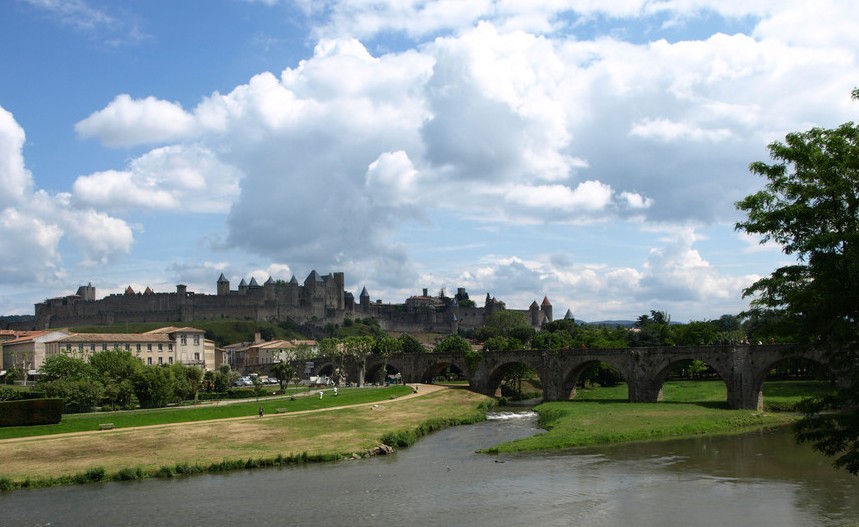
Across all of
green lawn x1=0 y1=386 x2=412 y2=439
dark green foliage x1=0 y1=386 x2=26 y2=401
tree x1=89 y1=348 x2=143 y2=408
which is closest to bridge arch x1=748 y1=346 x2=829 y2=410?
green lawn x1=0 y1=386 x2=412 y2=439

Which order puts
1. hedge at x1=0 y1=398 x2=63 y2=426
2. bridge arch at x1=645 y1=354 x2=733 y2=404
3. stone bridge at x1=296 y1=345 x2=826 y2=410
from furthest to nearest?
1. bridge arch at x1=645 y1=354 x2=733 y2=404
2. stone bridge at x1=296 y1=345 x2=826 y2=410
3. hedge at x1=0 y1=398 x2=63 y2=426

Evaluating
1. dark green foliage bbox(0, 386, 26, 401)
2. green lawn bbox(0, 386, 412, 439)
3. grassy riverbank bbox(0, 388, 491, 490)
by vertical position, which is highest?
dark green foliage bbox(0, 386, 26, 401)

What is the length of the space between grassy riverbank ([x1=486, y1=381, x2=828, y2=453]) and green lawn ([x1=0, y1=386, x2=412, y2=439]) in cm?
1725

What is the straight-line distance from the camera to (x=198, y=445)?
136 feet

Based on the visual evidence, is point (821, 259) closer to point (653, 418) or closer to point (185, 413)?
point (653, 418)

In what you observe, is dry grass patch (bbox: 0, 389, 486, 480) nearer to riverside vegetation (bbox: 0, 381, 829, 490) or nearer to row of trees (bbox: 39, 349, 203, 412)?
riverside vegetation (bbox: 0, 381, 829, 490)

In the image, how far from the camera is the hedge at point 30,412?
142 ft

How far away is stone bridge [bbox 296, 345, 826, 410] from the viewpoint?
60938 mm

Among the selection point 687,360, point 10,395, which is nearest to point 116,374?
point 10,395

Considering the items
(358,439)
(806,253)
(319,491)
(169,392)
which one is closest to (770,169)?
(806,253)

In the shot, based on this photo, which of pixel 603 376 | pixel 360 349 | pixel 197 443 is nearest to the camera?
pixel 197 443

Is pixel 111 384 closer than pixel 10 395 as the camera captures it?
No

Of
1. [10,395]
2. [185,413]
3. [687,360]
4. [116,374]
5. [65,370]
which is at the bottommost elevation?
[185,413]

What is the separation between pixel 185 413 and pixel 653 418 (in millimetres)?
31650
